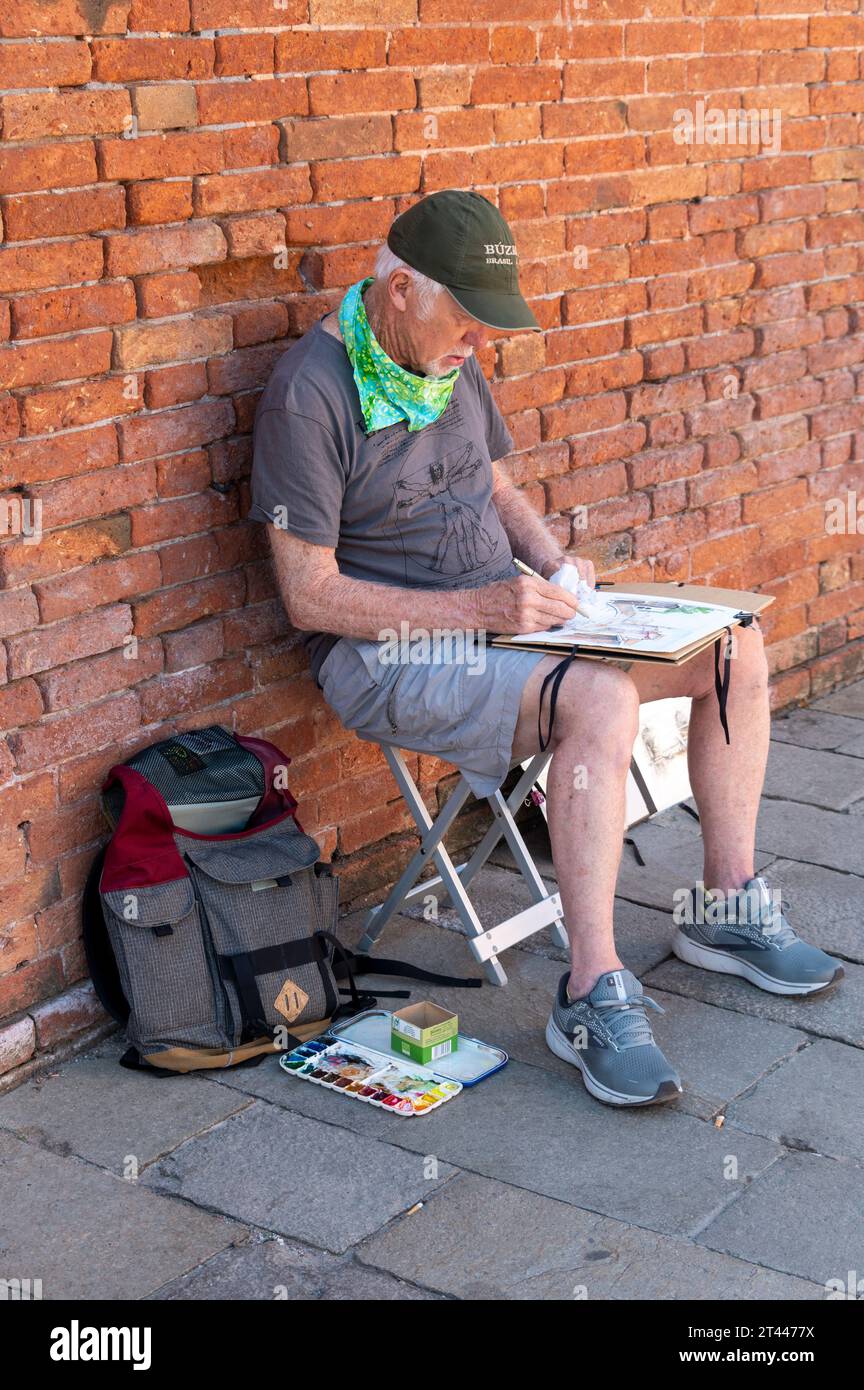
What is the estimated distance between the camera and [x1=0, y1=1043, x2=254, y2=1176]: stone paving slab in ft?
10.4

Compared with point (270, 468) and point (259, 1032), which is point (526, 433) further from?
point (259, 1032)

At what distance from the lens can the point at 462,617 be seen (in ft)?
11.4

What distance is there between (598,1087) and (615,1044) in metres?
0.09

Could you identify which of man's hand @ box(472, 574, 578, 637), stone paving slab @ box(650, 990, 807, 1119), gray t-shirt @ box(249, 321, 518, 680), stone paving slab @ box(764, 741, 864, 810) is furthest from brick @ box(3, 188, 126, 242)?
stone paving slab @ box(764, 741, 864, 810)

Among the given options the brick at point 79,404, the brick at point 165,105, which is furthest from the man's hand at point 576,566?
the brick at point 165,105

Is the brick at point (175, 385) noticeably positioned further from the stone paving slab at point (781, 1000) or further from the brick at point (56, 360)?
the stone paving slab at point (781, 1000)

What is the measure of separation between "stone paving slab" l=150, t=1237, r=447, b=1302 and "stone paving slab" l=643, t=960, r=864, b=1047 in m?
0.91

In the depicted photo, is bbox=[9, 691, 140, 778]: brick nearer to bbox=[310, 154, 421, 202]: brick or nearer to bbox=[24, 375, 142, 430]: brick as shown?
bbox=[24, 375, 142, 430]: brick

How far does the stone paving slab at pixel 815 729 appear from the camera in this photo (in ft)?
17.3

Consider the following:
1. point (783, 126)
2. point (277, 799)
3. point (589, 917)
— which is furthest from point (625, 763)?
point (783, 126)

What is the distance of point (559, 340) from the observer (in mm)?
4449

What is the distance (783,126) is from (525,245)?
1355 mm

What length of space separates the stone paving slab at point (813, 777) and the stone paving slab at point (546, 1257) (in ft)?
7.01

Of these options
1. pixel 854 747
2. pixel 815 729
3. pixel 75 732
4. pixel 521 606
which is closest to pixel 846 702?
pixel 815 729
